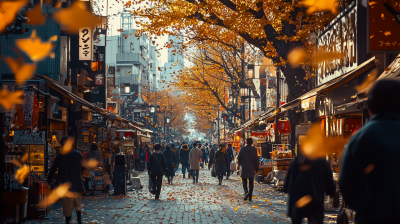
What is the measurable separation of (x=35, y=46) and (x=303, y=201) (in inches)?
656

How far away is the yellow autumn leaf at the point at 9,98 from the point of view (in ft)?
34.9

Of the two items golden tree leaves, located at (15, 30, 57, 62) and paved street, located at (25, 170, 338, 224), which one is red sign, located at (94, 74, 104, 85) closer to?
golden tree leaves, located at (15, 30, 57, 62)

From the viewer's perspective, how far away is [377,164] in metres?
3.00

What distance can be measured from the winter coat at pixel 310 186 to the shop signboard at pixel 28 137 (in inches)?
304

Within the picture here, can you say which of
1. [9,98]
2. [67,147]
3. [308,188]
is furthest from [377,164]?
[9,98]

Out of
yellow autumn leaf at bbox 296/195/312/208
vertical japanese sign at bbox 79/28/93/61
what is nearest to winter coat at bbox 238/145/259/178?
yellow autumn leaf at bbox 296/195/312/208

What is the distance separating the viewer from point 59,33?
19109 millimetres

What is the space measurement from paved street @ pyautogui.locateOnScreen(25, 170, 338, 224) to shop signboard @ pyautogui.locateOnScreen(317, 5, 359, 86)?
185 inches

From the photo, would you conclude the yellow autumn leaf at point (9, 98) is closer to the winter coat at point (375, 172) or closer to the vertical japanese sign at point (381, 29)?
the vertical japanese sign at point (381, 29)

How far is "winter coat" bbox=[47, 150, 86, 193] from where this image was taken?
893cm

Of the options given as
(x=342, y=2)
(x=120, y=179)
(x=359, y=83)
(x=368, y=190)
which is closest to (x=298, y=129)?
(x=359, y=83)

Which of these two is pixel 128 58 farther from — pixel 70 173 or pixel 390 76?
pixel 390 76

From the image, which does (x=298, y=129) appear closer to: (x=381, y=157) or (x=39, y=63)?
(x=39, y=63)

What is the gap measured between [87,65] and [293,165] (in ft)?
51.9
